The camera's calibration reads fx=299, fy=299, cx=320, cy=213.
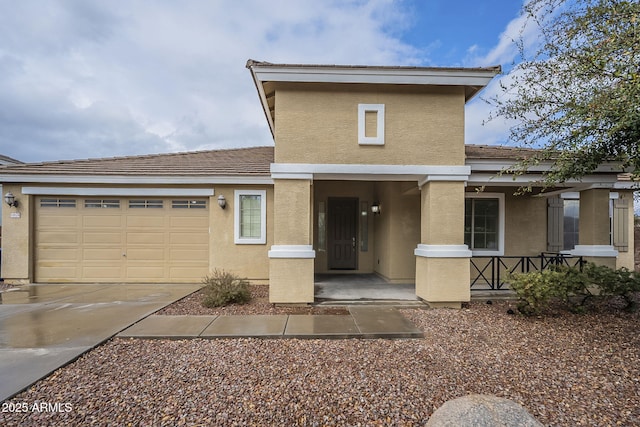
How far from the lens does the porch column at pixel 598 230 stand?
705 centimetres

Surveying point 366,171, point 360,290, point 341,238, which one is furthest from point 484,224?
point 366,171

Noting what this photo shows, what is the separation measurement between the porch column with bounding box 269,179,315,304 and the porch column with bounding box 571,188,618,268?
6720mm

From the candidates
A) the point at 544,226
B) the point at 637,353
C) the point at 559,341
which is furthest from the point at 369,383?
the point at 544,226

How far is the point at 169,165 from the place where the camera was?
362 inches

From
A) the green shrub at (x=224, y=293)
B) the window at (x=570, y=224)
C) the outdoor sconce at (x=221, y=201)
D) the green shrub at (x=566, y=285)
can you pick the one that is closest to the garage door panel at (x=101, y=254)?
the outdoor sconce at (x=221, y=201)

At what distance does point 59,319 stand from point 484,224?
10.1 metres

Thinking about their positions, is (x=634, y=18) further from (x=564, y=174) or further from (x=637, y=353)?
(x=637, y=353)

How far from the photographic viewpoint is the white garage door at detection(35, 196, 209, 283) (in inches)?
340

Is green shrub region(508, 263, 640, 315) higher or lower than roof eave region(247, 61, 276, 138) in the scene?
lower

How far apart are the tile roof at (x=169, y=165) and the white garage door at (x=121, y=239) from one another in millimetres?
811

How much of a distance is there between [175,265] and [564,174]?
9503 millimetres

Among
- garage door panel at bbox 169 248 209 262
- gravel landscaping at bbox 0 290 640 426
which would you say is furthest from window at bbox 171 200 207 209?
gravel landscaping at bbox 0 290 640 426

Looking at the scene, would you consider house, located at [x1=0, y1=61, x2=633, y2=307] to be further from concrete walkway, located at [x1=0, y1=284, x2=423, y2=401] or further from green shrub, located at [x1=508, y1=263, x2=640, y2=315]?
concrete walkway, located at [x1=0, y1=284, x2=423, y2=401]

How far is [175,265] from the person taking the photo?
8742mm
